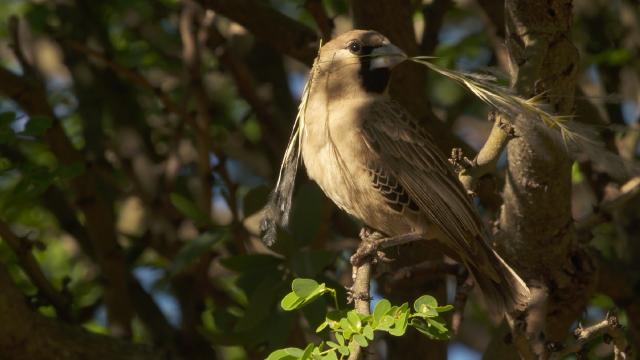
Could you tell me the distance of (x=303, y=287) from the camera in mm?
3146

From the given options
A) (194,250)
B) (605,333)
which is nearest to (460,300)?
Result: (605,333)

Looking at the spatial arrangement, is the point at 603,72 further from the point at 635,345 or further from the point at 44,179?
the point at 44,179

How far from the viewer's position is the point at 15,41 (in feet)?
17.5

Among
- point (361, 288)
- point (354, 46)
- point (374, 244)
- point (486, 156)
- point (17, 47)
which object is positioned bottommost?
point (374, 244)

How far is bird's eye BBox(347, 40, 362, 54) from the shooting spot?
4441mm

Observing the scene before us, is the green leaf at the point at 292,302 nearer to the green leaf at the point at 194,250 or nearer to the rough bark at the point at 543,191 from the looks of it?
the rough bark at the point at 543,191

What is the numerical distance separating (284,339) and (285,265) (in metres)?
0.33

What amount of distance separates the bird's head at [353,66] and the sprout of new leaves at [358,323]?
1.49 metres

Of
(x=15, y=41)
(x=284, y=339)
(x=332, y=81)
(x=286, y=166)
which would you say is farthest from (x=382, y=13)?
(x=15, y=41)

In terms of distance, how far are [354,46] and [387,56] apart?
0.22m

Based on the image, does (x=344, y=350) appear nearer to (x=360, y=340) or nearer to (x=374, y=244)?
(x=360, y=340)

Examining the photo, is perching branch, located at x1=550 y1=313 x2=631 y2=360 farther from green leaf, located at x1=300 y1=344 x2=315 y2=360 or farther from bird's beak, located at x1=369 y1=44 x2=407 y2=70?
bird's beak, located at x1=369 y1=44 x2=407 y2=70

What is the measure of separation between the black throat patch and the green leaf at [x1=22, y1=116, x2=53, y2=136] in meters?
1.38

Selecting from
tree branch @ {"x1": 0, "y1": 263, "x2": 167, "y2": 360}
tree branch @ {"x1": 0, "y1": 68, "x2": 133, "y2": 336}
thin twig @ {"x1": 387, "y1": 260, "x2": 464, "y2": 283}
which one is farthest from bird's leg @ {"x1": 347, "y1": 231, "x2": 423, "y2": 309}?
tree branch @ {"x1": 0, "y1": 68, "x2": 133, "y2": 336}
